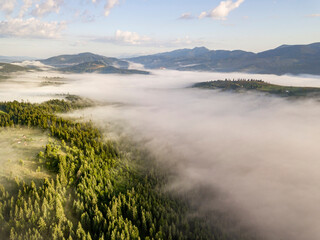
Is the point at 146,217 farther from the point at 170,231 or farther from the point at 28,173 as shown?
the point at 28,173

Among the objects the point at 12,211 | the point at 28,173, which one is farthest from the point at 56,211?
the point at 28,173

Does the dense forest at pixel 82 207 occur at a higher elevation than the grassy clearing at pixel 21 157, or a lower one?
lower

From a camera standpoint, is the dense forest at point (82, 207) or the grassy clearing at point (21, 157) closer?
the dense forest at point (82, 207)

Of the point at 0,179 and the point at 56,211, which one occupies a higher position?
the point at 0,179

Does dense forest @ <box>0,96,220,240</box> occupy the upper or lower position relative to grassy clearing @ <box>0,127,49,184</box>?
lower

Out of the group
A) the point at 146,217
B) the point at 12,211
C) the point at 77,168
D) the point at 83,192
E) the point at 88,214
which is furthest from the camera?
the point at 77,168

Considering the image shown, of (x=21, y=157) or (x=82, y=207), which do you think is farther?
(x=21, y=157)

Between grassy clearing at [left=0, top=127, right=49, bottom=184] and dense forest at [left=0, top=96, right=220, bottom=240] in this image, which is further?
grassy clearing at [left=0, top=127, right=49, bottom=184]

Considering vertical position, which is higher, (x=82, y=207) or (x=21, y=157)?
(x=21, y=157)
